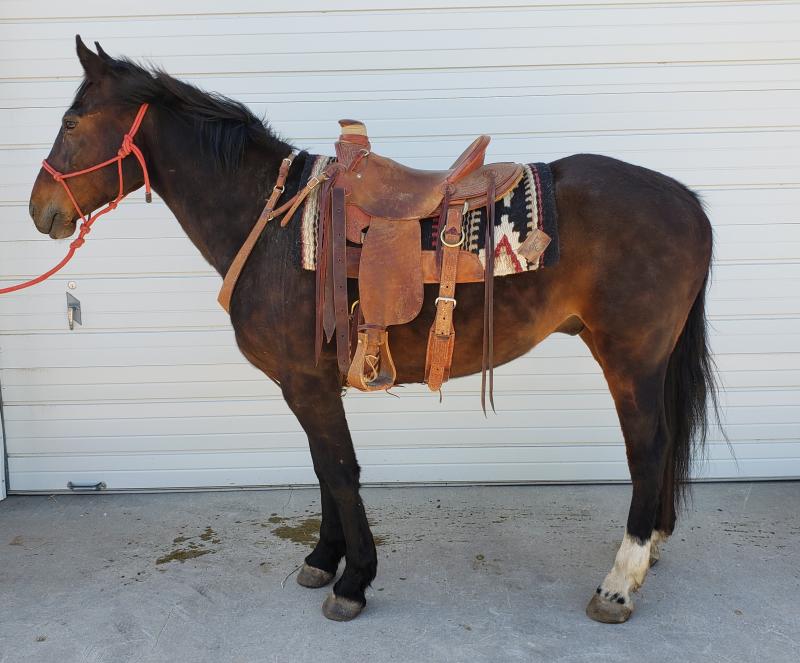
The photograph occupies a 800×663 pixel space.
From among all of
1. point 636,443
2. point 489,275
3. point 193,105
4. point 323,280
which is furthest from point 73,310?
point 636,443

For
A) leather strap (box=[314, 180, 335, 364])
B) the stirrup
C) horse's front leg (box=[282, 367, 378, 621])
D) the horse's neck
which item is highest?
the horse's neck

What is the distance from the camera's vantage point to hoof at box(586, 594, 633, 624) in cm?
231

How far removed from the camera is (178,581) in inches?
106

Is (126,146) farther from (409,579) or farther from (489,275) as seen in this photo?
(409,579)

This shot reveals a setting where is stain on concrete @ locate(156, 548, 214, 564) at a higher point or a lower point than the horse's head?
lower

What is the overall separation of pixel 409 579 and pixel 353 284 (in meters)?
1.31

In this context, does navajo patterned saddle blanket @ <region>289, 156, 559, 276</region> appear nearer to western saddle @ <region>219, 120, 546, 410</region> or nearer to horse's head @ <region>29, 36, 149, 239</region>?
western saddle @ <region>219, 120, 546, 410</region>

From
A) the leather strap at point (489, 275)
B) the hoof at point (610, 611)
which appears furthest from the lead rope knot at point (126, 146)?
the hoof at point (610, 611)

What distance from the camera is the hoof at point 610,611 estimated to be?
90.9 inches

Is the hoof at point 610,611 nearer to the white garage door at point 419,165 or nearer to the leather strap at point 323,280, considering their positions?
the white garage door at point 419,165

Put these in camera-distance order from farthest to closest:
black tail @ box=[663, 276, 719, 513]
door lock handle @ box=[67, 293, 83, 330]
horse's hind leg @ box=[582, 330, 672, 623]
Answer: door lock handle @ box=[67, 293, 83, 330] → black tail @ box=[663, 276, 719, 513] → horse's hind leg @ box=[582, 330, 672, 623]

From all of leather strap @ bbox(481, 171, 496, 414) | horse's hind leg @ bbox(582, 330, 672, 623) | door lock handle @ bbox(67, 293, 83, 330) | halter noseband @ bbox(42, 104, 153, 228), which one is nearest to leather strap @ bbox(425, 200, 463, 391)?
leather strap @ bbox(481, 171, 496, 414)

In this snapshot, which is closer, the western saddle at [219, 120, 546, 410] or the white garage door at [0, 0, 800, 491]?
the western saddle at [219, 120, 546, 410]

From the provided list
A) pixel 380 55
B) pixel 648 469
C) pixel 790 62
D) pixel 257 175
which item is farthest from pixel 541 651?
pixel 790 62
